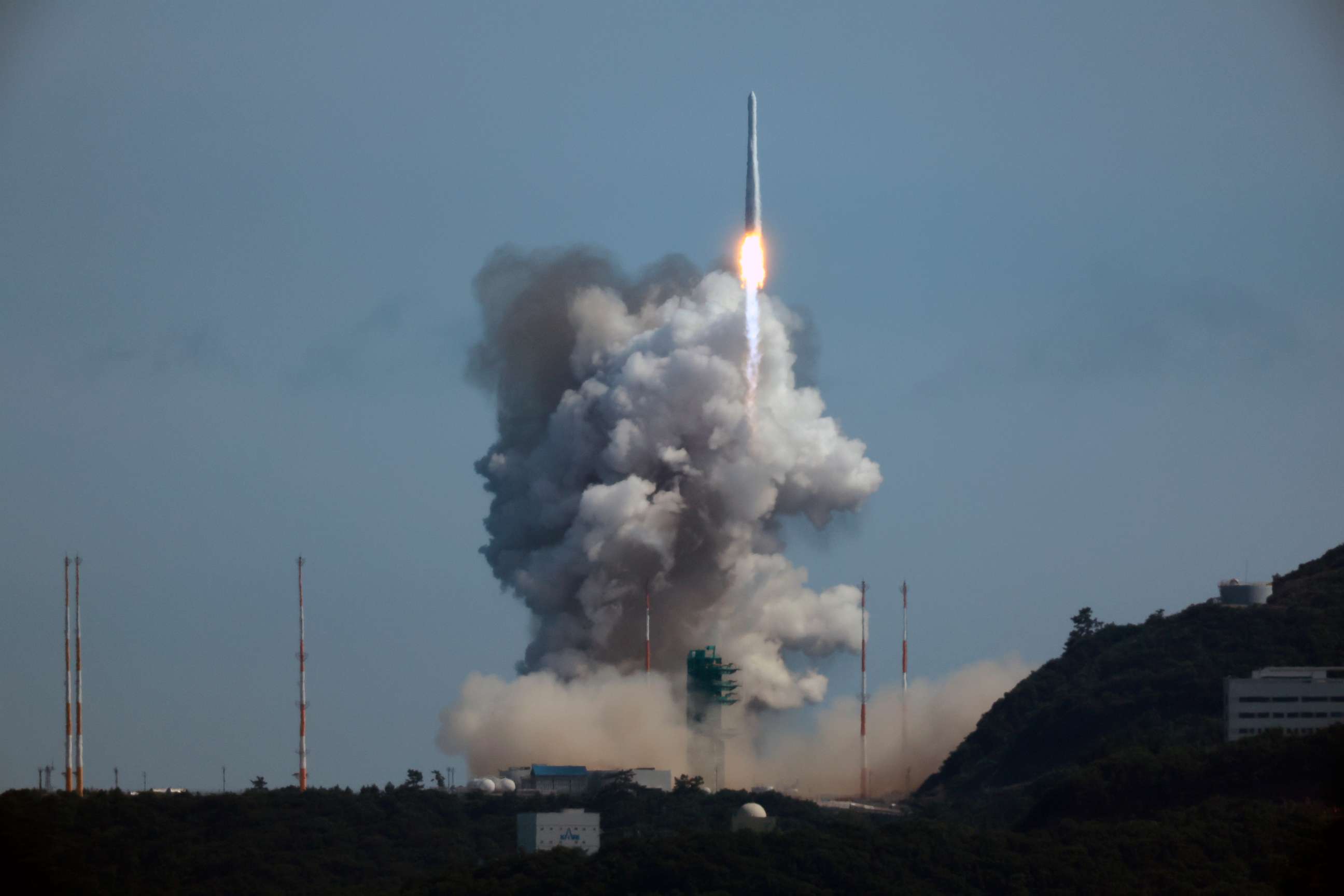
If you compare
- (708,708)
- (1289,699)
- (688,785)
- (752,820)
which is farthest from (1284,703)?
(752,820)

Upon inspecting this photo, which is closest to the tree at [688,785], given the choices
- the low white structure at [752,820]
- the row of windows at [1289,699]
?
the low white structure at [752,820]

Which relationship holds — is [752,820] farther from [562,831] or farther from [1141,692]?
[1141,692]

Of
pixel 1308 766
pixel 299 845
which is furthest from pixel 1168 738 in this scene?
pixel 299 845

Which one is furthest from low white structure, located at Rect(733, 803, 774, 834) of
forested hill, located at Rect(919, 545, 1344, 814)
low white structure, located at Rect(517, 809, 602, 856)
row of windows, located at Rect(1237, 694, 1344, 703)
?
row of windows, located at Rect(1237, 694, 1344, 703)

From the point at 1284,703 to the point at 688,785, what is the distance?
26541 mm

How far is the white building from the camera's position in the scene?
112m

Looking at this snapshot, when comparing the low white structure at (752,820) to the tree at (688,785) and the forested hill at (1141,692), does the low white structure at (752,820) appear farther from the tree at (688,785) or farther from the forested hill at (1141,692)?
the forested hill at (1141,692)

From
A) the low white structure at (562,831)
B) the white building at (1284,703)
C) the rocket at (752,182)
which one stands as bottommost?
the low white structure at (562,831)

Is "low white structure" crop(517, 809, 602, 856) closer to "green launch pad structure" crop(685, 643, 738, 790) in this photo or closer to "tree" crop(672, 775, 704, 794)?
"tree" crop(672, 775, 704, 794)

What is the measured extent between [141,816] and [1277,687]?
4898cm

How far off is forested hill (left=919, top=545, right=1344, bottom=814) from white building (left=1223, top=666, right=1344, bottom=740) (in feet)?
6.06

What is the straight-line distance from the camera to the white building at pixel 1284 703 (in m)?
112

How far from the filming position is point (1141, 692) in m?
126

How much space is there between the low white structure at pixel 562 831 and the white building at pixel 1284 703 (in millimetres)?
29907
